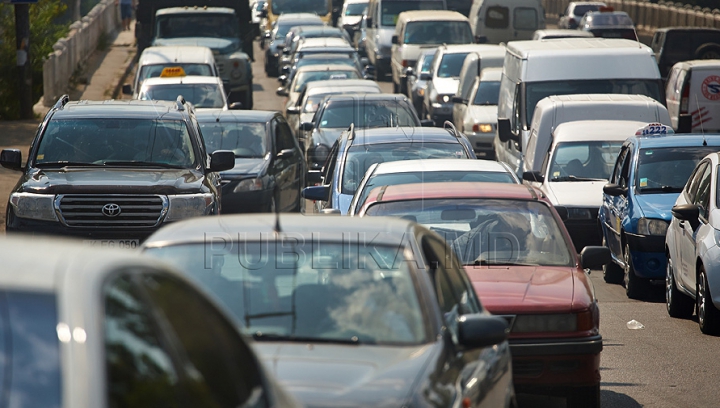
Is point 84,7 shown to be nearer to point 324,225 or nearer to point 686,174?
point 686,174

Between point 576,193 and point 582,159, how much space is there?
983mm

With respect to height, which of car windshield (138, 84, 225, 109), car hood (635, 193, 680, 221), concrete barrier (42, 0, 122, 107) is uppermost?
car hood (635, 193, 680, 221)

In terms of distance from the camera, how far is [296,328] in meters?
5.00

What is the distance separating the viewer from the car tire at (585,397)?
704 cm

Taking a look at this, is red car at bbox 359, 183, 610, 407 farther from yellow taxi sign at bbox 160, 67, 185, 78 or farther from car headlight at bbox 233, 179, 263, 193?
yellow taxi sign at bbox 160, 67, 185, 78

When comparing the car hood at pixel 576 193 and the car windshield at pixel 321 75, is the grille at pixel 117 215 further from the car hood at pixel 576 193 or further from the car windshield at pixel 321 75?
the car windshield at pixel 321 75

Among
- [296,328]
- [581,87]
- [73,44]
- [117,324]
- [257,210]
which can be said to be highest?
[117,324]

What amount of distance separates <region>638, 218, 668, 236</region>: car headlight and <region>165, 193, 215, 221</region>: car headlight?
4.50m

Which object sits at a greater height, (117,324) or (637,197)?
(117,324)

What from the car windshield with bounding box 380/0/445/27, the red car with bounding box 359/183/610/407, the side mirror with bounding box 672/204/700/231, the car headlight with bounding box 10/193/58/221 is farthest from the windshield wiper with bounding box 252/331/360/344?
the car windshield with bounding box 380/0/445/27

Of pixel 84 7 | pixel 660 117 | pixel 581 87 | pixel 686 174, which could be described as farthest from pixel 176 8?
pixel 84 7

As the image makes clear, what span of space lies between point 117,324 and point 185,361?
288mm

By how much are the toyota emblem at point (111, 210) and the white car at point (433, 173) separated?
2274 mm

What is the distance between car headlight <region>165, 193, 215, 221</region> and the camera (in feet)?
37.7
